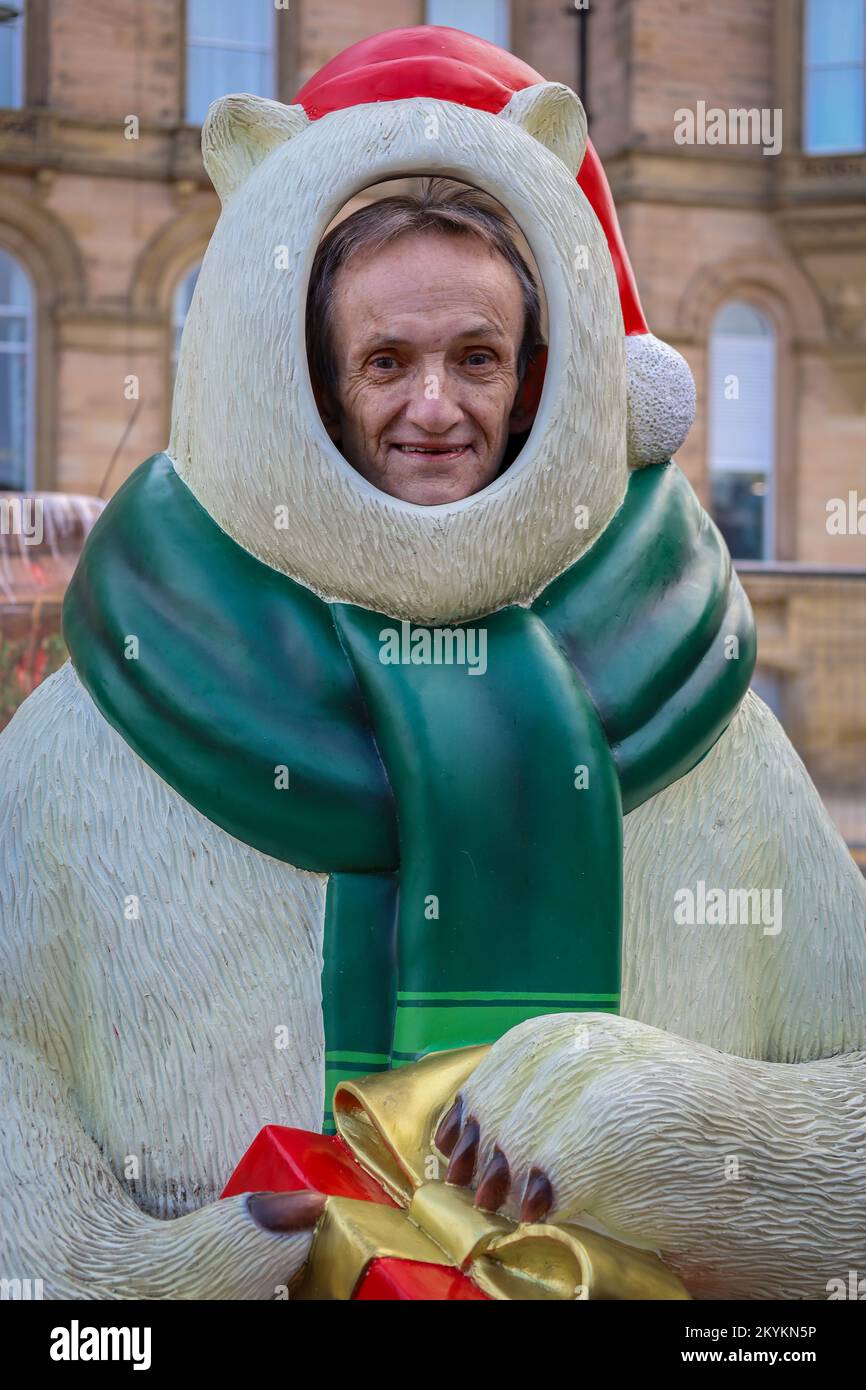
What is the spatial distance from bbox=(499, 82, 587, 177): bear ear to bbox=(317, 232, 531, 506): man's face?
0.53 ft

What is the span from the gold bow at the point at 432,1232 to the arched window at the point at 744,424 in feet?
37.3

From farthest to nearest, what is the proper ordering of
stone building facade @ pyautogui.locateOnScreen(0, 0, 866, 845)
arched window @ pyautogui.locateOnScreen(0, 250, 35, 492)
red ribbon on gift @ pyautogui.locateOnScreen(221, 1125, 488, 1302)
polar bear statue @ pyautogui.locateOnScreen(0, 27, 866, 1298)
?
arched window @ pyautogui.locateOnScreen(0, 250, 35, 492) < stone building facade @ pyautogui.locateOnScreen(0, 0, 866, 845) < polar bear statue @ pyautogui.locateOnScreen(0, 27, 866, 1298) < red ribbon on gift @ pyautogui.locateOnScreen(221, 1125, 488, 1302)

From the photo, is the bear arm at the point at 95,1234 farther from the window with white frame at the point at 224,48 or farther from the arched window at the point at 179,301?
the window with white frame at the point at 224,48

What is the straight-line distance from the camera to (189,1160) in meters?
1.81

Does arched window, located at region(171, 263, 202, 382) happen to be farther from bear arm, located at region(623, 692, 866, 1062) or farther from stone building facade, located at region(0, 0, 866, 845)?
bear arm, located at region(623, 692, 866, 1062)

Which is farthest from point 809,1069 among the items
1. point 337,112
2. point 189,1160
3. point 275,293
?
point 337,112

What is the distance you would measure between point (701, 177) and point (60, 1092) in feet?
38.6

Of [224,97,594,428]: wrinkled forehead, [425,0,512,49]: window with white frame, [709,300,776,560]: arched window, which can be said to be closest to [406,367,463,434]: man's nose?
[224,97,594,428]: wrinkled forehead

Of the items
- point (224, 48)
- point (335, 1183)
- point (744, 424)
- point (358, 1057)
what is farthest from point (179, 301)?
point (335, 1183)

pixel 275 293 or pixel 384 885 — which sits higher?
pixel 275 293

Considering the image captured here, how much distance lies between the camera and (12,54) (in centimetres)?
1223

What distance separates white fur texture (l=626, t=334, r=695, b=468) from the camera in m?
2.00

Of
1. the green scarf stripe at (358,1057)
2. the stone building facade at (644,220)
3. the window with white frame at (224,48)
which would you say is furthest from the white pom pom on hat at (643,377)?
the window with white frame at (224,48)
